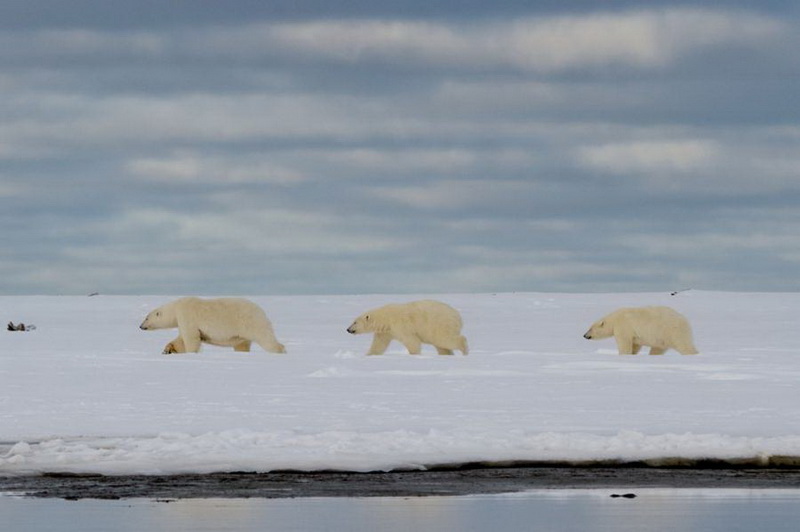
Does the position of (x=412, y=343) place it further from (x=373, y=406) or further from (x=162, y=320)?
(x=373, y=406)

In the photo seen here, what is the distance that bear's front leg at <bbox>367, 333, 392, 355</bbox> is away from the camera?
23.4 m

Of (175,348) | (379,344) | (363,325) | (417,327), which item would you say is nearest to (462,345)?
(417,327)

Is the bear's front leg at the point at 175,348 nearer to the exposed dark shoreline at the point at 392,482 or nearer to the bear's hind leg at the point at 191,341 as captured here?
the bear's hind leg at the point at 191,341

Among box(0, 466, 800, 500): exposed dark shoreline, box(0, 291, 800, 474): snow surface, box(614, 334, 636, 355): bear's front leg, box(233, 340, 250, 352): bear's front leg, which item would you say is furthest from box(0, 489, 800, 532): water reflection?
box(614, 334, 636, 355): bear's front leg

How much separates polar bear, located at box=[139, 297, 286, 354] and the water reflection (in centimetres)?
1380

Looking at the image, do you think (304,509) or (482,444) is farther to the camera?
(482,444)

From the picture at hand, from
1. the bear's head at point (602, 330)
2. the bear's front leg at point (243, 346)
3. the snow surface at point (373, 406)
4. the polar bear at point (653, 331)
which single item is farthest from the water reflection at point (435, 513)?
the bear's head at point (602, 330)

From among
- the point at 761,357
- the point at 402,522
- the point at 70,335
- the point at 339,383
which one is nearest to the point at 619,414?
the point at 339,383

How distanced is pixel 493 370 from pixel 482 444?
7.90m

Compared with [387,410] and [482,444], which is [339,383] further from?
[482,444]

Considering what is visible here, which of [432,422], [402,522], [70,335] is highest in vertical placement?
[70,335]

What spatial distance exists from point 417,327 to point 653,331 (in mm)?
3957

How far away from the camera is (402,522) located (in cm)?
816

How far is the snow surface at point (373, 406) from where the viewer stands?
11.2m
